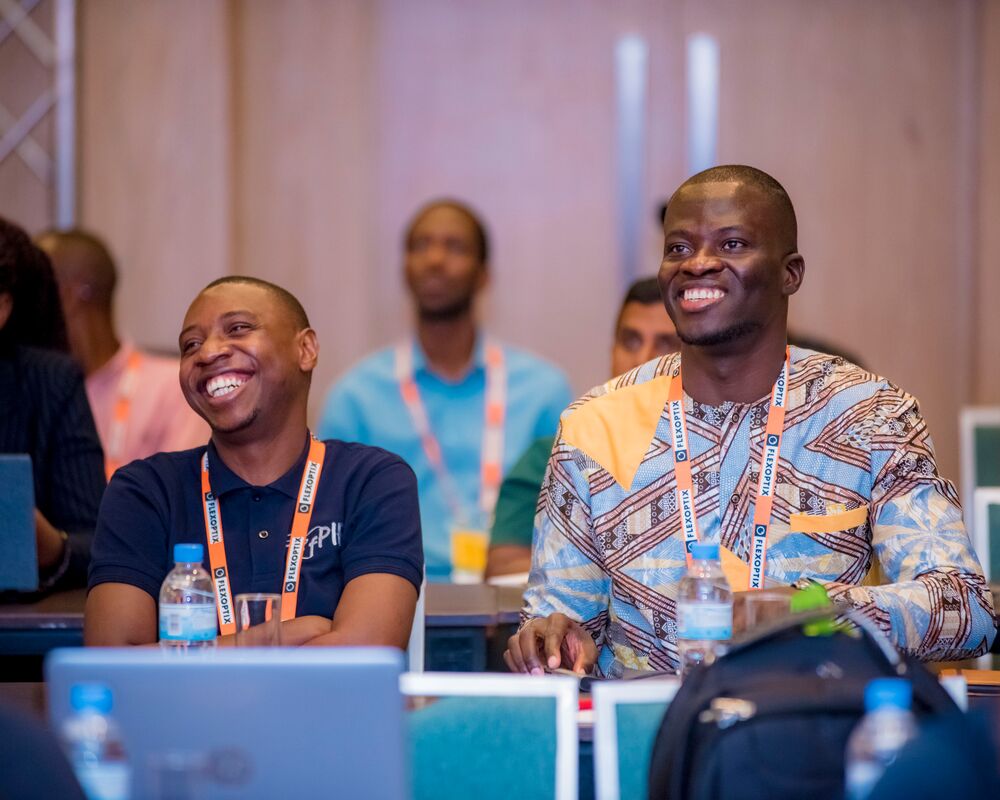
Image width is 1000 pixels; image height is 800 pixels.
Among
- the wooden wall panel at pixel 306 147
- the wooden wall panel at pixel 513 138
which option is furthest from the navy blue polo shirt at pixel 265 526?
the wooden wall panel at pixel 513 138

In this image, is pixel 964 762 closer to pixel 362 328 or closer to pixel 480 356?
pixel 480 356

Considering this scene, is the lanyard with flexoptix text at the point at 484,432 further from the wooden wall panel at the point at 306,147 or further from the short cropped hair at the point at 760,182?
the short cropped hair at the point at 760,182

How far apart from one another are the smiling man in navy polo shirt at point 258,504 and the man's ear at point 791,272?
872mm

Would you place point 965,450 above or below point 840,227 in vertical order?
below

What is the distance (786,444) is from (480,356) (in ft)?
8.90

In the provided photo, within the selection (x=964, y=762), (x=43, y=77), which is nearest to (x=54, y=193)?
(x=43, y=77)

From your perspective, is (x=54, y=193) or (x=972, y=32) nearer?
(x=54, y=193)

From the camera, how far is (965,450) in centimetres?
436

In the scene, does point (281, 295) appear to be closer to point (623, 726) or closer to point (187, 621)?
point (187, 621)

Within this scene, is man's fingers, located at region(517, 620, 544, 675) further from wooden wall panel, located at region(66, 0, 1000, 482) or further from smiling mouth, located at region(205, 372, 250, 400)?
wooden wall panel, located at region(66, 0, 1000, 482)

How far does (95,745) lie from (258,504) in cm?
120

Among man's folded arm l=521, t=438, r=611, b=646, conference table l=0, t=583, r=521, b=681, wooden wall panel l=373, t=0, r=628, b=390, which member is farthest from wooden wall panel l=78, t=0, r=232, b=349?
man's folded arm l=521, t=438, r=611, b=646

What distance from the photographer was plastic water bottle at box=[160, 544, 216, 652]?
7.41 ft

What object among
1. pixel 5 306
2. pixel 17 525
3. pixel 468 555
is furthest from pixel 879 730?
pixel 468 555
